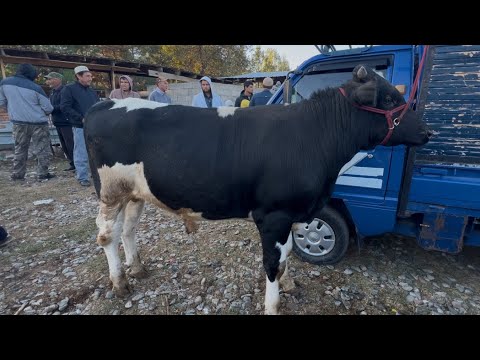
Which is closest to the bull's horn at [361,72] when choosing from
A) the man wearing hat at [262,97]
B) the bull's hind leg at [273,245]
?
the bull's hind leg at [273,245]

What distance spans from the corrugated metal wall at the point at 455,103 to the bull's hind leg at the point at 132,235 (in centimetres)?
322

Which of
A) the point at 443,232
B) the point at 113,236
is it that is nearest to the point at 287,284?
the point at 443,232

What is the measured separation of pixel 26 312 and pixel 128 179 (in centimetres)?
178

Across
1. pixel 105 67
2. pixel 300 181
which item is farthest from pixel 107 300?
pixel 105 67

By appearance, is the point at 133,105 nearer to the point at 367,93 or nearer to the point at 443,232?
the point at 367,93

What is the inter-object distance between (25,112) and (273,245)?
7.16 m

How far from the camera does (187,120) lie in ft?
8.28

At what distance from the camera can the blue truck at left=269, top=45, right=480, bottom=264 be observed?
2486mm

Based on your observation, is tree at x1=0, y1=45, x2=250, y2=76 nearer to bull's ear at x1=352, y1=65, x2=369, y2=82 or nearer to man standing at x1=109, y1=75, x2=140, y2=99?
man standing at x1=109, y1=75, x2=140, y2=99

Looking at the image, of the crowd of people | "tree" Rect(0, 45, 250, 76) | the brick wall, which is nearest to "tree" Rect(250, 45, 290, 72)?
"tree" Rect(0, 45, 250, 76)

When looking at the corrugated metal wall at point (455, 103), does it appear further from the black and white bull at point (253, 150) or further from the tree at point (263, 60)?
the tree at point (263, 60)

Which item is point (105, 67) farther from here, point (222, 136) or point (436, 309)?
point (436, 309)

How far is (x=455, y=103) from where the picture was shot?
8.20 feet

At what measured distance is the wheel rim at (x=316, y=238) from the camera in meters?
3.22
